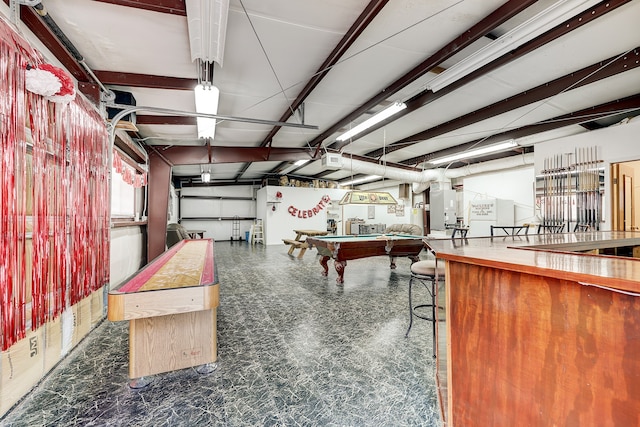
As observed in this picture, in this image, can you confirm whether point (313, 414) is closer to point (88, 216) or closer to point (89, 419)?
point (89, 419)

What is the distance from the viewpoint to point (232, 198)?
14.1m

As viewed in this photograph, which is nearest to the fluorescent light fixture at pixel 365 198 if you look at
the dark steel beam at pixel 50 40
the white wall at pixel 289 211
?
the dark steel beam at pixel 50 40

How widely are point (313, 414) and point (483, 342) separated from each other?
1.11 meters

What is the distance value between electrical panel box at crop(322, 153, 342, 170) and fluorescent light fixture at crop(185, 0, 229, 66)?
4.70m

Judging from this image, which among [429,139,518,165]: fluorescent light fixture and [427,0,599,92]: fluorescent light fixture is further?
[429,139,518,165]: fluorescent light fixture

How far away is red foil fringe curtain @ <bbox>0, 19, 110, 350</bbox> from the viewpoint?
160 cm

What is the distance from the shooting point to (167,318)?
2146 millimetres

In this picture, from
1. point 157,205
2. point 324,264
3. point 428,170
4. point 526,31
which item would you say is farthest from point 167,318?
point 428,170

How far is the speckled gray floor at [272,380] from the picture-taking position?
1.70 metres

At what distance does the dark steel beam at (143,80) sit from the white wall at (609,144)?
684 cm

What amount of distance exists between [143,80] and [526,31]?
3.96 meters

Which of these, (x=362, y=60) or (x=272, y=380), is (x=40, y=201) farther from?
(x=362, y=60)

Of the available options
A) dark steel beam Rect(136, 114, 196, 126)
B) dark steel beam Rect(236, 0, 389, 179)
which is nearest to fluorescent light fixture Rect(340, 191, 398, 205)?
dark steel beam Rect(236, 0, 389, 179)

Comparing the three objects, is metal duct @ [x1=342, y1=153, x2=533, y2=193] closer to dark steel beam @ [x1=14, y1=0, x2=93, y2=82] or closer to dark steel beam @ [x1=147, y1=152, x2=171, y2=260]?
dark steel beam @ [x1=147, y1=152, x2=171, y2=260]
